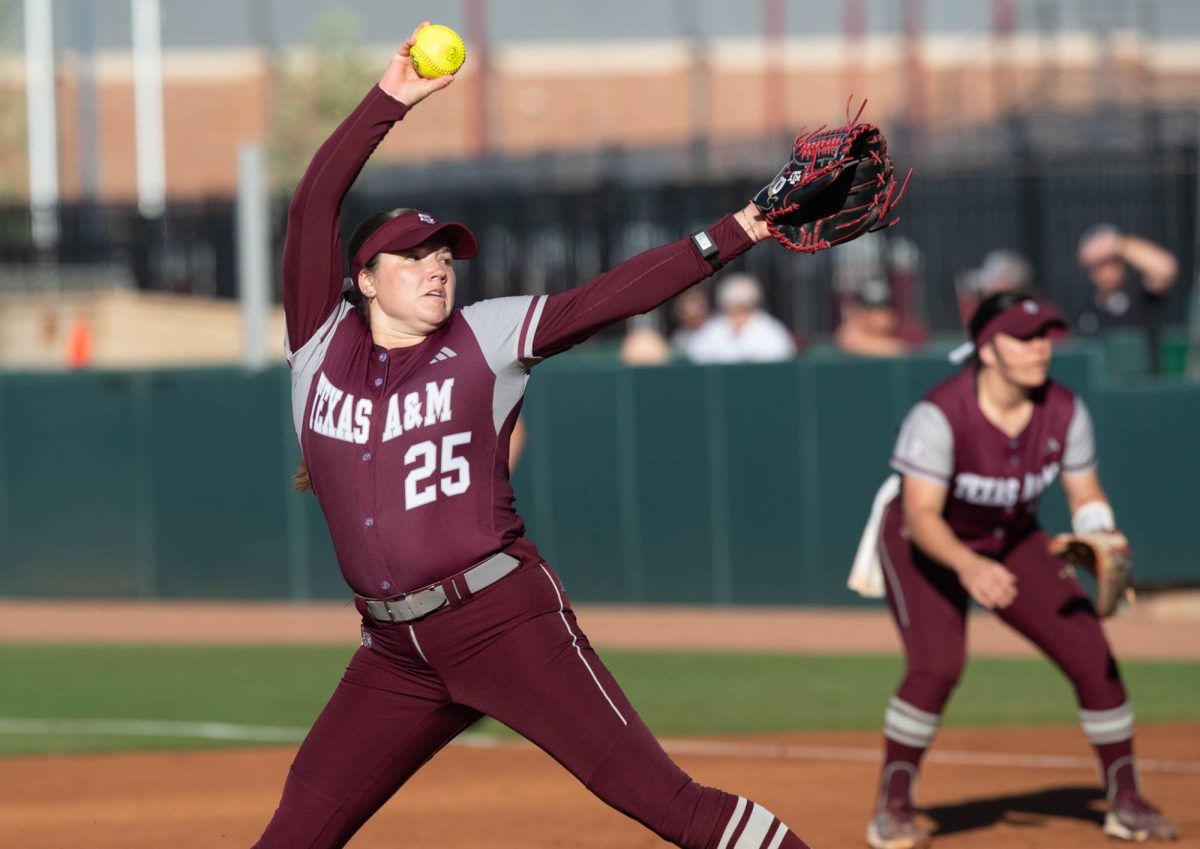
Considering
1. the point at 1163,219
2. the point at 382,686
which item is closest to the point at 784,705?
the point at 382,686

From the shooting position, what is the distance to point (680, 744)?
937 cm

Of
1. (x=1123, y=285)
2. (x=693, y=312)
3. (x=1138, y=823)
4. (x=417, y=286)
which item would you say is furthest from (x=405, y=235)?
(x=693, y=312)

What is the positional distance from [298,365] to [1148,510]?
949 cm

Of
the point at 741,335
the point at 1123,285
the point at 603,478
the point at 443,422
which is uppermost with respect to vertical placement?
the point at 1123,285

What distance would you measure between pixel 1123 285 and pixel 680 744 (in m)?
6.41

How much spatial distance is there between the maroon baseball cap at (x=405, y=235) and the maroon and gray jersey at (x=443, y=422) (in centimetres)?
20

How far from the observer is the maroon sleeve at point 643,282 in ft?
14.7

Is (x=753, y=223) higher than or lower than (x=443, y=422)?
higher

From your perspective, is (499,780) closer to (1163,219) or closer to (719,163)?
(1163,219)

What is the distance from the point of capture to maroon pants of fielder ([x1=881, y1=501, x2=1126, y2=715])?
22.2 feet

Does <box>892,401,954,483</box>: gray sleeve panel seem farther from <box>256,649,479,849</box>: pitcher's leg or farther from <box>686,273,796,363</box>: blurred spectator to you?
<box>686,273,796,363</box>: blurred spectator

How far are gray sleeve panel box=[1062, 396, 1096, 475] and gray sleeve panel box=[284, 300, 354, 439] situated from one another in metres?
2.94

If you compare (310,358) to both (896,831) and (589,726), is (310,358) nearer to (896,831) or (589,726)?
(589,726)

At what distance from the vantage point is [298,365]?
4922 millimetres
